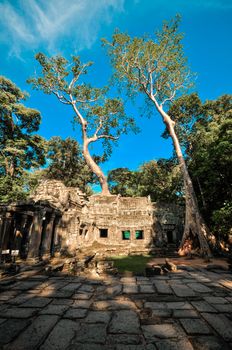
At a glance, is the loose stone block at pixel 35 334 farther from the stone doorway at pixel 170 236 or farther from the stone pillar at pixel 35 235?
the stone doorway at pixel 170 236

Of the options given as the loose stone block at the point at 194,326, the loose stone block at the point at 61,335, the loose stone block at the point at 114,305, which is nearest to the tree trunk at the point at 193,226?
the loose stone block at the point at 114,305

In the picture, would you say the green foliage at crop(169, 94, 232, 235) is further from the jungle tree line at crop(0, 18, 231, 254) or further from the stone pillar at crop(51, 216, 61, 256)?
the stone pillar at crop(51, 216, 61, 256)

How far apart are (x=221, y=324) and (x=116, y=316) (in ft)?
5.34

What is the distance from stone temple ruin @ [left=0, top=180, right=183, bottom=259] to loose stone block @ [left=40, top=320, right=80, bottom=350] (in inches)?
330

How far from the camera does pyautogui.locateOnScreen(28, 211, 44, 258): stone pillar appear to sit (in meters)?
8.23

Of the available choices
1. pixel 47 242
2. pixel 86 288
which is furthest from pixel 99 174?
pixel 86 288

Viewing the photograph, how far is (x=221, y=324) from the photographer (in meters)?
2.53

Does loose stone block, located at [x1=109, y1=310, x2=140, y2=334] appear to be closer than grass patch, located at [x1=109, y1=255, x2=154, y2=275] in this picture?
Yes

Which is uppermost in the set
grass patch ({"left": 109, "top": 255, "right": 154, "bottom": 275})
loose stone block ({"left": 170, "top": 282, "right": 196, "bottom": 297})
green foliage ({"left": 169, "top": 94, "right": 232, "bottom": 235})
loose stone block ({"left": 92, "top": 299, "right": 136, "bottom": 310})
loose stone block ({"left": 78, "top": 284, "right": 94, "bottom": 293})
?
green foliage ({"left": 169, "top": 94, "right": 232, "bottom": 235})

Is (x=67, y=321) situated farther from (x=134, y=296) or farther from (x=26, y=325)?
(x=134, y=296)

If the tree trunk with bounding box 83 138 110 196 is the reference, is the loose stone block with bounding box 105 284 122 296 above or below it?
below

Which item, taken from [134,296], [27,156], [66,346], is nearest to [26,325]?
[66,346]

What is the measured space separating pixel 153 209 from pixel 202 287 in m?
13.4

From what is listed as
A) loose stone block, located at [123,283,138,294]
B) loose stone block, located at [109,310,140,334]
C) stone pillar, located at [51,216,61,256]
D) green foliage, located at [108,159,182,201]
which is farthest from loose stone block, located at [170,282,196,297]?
green foliage, located at [108,159,182,201]
